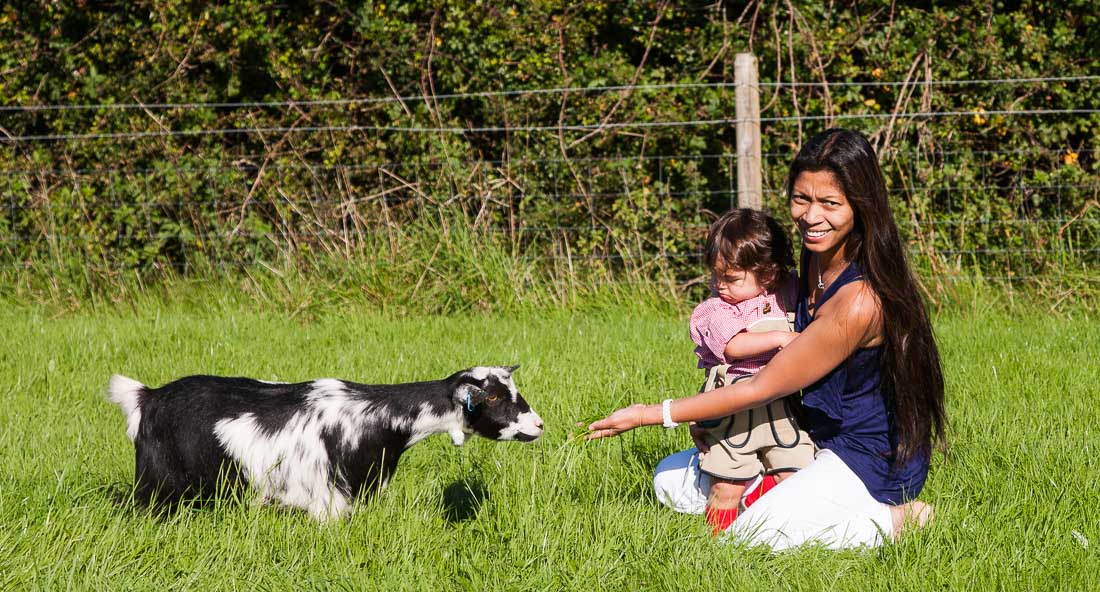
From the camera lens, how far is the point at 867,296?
131 inches

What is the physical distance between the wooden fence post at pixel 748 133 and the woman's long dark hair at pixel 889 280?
167 inches

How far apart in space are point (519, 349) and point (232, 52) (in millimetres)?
4456

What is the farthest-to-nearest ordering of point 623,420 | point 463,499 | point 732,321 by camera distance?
point 463,499, point 732,321, point 623,420

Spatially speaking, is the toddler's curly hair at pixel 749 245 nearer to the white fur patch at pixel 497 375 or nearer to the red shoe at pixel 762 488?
the red shoe at pixel 762 488

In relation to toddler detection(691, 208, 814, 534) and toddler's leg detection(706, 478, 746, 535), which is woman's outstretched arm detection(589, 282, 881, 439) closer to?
toddler detection(691, 208, 814, 534)

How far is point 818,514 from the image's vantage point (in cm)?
336

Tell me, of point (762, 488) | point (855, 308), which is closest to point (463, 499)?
point (762, 488)

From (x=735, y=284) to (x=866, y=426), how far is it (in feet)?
2.09

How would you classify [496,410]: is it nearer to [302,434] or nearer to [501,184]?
[302,434]

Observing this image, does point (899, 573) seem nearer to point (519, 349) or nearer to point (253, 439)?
point (253, 439)

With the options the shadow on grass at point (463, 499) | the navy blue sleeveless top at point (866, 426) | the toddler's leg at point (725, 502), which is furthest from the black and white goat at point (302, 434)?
the navy blue sleeveless top at point (866, 426)

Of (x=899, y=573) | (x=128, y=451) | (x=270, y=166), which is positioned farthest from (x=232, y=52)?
(x=899, y=573)

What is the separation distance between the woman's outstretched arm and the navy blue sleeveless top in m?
0.08

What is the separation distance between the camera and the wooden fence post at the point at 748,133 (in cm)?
762
